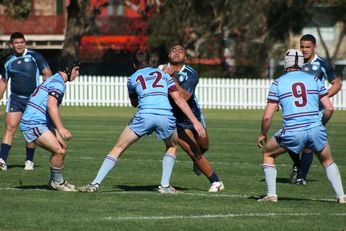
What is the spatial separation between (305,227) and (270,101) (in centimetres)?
217

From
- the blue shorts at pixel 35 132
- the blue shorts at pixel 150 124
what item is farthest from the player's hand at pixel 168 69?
the blue shorts at pixel 35 132

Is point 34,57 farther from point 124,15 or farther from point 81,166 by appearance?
point 124,15

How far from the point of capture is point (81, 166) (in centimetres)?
1786

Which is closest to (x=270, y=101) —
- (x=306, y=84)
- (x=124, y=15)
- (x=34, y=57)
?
(x=306, y=84)

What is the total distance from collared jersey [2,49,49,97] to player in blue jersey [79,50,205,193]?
4.20 meters

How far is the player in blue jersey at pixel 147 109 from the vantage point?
1341 centimetres

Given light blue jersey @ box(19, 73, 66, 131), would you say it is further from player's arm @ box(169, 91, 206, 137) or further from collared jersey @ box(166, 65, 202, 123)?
collared jersey @ box(166, 65, 202, 123)

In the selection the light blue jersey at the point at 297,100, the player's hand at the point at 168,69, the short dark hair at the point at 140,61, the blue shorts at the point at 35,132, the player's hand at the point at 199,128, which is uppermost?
the short dark hair at the point at 140,61

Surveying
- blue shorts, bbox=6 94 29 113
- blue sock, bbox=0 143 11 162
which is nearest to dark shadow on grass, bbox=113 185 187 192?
blue sock, bbox=0 143 11 162

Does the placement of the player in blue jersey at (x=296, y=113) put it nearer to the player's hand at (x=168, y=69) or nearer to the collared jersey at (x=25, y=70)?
the player's hand at (x=168, y=69)

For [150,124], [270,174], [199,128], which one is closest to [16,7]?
[150,124]

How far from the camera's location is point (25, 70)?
17.5 meters

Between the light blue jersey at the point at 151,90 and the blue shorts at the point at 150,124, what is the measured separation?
65mm

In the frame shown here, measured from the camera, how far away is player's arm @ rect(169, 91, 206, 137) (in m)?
13.2
